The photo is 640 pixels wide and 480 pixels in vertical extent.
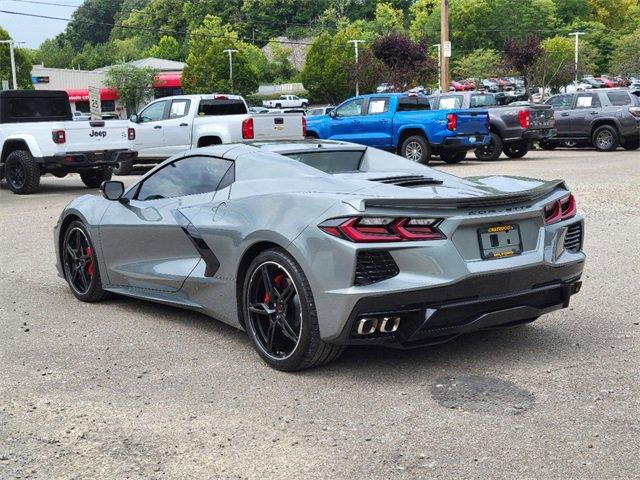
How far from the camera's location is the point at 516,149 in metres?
23.7

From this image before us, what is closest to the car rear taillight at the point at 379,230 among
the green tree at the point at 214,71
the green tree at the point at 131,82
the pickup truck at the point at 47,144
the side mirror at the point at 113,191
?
the side mirror at the point at 113,191

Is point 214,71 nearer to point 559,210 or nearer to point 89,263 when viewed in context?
point 89,263

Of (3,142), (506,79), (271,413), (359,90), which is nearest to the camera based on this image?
(271,413)

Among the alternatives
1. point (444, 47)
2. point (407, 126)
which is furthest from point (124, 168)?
point (444, 47)

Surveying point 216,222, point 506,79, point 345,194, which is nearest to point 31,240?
point 216,222

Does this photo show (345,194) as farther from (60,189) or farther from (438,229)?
(60,189)

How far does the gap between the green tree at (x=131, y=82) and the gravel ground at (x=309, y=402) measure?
254 feet

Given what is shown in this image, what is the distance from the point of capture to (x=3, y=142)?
53.8 ft

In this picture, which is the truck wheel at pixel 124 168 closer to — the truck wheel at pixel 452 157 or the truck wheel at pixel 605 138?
the truck wheel at pixel 452 157

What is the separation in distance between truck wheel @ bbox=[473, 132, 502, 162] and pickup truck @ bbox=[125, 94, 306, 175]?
585 centimetres

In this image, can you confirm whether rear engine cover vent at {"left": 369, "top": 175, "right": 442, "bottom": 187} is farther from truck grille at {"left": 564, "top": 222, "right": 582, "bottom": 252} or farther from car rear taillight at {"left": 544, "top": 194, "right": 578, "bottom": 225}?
truck grille at {"left": 564, "top": 222, "right": 582, "bottom": 252}

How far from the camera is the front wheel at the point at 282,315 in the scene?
189 inches

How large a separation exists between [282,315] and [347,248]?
72 cm

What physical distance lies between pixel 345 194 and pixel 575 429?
177cm
